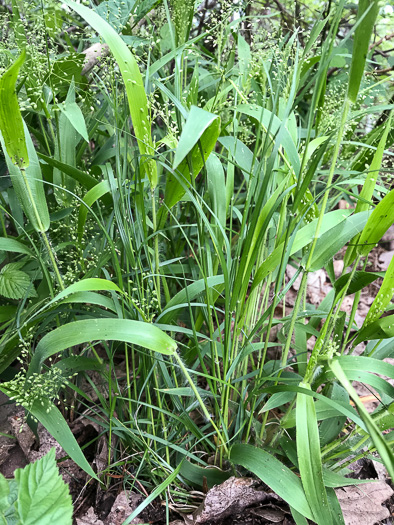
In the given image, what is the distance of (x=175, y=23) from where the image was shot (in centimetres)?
93

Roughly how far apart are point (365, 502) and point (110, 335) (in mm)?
620

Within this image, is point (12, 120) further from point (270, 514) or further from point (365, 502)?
point (365, 502)

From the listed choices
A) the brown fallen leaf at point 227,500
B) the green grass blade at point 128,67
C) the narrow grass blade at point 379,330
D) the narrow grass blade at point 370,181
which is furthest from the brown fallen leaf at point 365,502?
the green grass blade at point 128,67

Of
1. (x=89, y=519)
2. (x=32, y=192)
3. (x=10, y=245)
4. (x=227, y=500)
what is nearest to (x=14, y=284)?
(x=10, y=245)

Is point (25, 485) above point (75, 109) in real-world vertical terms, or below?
below

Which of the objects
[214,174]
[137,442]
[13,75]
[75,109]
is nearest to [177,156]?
[13,75]

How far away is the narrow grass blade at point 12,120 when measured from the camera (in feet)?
1.65

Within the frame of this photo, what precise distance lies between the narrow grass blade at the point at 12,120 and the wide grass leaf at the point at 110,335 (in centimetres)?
27

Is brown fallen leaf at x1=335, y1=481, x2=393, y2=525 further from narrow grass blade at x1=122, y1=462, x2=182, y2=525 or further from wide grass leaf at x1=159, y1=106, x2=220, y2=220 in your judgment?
wide grass leaf at x1=159, y1=106, x2=220, y2=220

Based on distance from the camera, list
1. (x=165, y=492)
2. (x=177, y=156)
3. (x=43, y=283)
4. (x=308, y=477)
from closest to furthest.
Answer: (x=177, y=156) → (x=308, y=477) → (x=165, y=492) → (x=43, y=283)

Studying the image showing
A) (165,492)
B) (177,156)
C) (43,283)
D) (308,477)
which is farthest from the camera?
(43,283)

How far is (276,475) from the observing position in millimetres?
650

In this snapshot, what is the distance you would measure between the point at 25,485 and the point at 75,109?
0.66 meters

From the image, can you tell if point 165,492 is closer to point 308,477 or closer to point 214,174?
point 308,477
